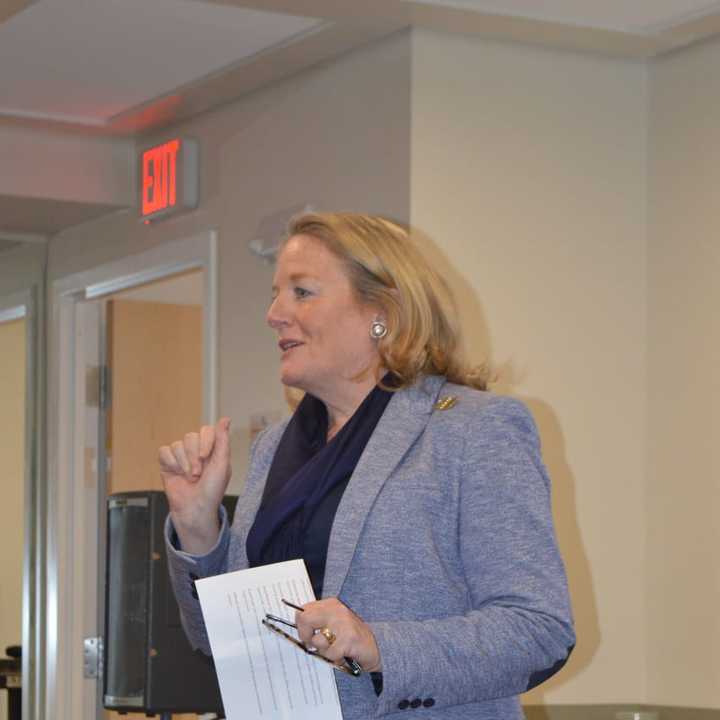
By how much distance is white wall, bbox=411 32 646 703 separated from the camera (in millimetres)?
3744

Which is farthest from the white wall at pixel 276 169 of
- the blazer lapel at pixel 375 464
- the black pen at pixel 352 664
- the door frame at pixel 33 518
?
the black pen at pixel 352 664

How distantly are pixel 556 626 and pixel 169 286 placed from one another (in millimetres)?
4142

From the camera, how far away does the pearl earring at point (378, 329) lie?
2.03 m

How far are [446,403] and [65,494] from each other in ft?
12.4

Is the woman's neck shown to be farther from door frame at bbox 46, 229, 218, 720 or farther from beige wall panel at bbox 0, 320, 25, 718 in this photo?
beige wall panel at bbox 0, 320, 25, 718

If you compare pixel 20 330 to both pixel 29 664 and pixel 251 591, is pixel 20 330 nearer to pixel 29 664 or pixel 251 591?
pixel 29 664

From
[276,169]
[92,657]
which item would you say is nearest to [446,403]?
[276,169]

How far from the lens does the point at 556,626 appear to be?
69.6 inches

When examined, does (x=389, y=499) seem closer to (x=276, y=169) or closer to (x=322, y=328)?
(x=322, y=328)

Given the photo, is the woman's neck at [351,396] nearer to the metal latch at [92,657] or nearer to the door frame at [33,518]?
the metal latch at [92,657]

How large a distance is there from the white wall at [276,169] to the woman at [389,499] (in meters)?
1.70

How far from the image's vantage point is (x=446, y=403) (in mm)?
1945

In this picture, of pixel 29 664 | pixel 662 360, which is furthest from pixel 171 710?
pixel 29 664

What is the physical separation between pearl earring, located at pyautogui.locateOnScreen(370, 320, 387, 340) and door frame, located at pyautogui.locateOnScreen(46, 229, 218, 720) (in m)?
3.21
